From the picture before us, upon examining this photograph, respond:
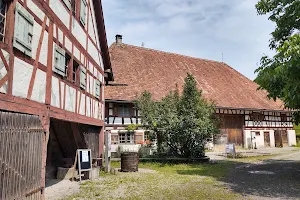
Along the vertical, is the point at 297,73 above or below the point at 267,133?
above

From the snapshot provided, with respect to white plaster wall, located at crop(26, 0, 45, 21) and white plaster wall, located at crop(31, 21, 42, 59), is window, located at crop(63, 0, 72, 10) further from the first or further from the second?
white plaster wall, located at crop(31, 21, 42, 59)

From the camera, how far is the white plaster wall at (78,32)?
30.7 ft

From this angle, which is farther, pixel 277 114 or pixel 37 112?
pixel 277 114

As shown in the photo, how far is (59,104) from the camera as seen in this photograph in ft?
25.9

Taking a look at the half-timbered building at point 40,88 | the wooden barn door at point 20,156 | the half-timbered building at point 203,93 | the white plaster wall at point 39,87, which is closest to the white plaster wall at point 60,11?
the half-timbered building at point 40,88

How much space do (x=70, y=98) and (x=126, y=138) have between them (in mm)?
11550

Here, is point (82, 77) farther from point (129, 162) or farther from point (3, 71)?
point (3, 71)

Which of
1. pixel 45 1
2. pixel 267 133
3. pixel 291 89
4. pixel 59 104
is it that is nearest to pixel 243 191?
pixel 291 89

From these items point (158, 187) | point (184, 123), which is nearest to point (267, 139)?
point (184, 123)

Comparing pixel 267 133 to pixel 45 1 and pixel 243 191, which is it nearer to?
pixel 243 191

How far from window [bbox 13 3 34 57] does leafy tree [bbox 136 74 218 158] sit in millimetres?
10359

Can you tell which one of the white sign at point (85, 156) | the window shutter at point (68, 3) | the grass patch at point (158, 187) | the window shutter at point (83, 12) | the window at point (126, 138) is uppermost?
the window shutter at point (83, 12)

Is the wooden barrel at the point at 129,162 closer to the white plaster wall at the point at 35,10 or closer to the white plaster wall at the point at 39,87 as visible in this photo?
the white plaster wall at the point at 39,87

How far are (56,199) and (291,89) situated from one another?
7257mm
